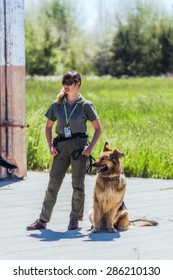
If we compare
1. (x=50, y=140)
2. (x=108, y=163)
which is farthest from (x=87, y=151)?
(x=50, y=140)

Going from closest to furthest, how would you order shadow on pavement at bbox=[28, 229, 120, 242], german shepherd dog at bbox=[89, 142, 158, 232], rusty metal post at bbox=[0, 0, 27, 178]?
shadow on pavement at bbox=[28, 229, 120, 242] < german shepherd dog at bbox=[89, 142, 158, 232] < rusty metal post at bbox=[0, 0, 27, 178]

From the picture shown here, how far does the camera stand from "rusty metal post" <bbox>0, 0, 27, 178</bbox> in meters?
14.2

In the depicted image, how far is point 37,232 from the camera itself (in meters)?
9.93

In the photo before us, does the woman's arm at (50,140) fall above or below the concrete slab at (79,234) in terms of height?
above

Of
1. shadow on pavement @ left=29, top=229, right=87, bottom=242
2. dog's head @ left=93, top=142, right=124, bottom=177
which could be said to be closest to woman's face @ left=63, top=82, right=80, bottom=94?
dog's head @ left=93, top=142, right=124, bottom=177

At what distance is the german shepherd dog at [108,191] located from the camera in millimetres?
9625

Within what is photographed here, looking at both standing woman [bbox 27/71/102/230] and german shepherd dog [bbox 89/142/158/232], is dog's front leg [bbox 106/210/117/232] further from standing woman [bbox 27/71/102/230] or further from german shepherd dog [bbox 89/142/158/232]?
standing woman [bbox 27/71/102/230]

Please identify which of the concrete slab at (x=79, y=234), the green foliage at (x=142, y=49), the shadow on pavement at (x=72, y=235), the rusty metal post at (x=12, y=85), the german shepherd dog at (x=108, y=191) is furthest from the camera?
the green foliage at (x=142, y=49)

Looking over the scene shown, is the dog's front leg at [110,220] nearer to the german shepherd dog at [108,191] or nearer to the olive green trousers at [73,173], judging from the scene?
the german shepherd dog at [108,191]

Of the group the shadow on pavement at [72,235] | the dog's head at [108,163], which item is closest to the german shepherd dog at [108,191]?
the dog's head at [108,163]

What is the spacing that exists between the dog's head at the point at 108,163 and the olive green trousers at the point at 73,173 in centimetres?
32

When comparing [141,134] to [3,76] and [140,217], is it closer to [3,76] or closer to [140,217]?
[3,76]

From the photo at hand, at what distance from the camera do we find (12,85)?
565 inches
